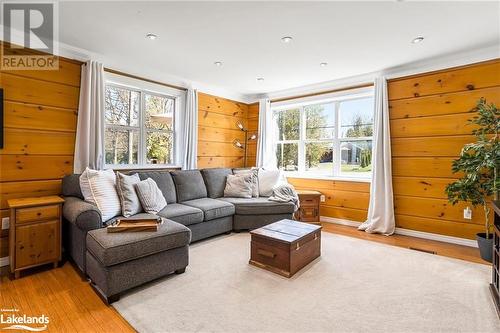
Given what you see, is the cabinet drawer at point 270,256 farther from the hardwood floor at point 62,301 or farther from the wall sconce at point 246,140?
the wall sconce at point 246,140

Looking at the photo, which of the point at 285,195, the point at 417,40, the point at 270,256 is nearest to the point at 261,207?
the point at 285,195

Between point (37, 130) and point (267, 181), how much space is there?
120 inches

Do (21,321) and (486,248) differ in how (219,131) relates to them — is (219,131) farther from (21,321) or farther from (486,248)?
(486,248)

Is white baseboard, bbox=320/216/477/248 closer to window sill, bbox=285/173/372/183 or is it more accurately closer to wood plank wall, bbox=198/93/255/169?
window sill, bbox=285/173/372/183

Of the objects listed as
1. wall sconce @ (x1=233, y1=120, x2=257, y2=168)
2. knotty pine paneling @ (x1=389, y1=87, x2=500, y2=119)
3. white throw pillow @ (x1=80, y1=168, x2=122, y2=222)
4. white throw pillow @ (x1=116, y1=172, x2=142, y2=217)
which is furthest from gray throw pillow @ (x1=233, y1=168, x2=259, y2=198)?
knotty pine paneling @ (x1=389, y1=87, x2=500, y2=119)

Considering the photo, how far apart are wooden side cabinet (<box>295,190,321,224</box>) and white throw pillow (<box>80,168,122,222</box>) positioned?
2.67m

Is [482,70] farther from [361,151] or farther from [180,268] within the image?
[180,268]

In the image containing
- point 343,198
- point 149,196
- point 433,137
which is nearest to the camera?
point 149,196

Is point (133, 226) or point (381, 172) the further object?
point (381, 172)

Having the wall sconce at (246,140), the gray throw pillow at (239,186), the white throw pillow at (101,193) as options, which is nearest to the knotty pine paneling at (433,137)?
the gray throw pillow at (239,186)

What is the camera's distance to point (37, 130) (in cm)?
277

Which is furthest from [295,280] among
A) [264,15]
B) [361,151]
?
[361,151]

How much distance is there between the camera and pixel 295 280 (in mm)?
2268

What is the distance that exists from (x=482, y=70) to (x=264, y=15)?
2.82 m
